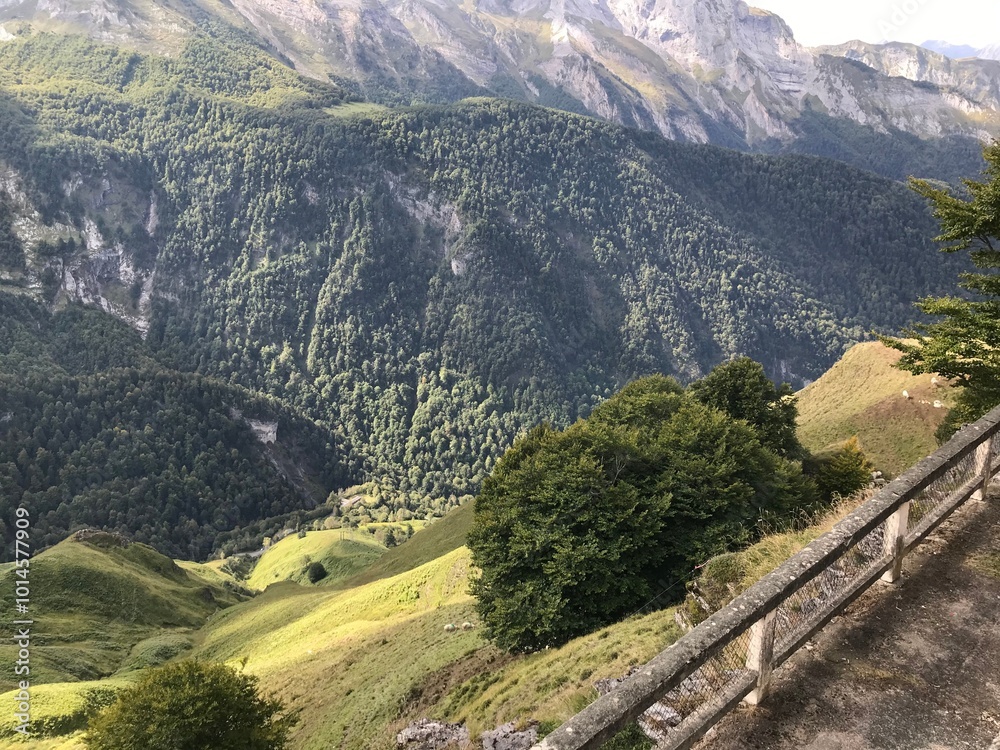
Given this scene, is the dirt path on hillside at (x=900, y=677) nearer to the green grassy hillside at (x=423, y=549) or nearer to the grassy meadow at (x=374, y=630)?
the grassy meadow at (x=374, y=630)

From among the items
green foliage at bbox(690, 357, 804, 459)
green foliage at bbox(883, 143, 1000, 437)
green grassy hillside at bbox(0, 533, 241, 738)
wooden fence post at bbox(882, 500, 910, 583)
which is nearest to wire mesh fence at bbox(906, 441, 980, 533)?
wooden fence post at bbox(882, 500, 910, 583)

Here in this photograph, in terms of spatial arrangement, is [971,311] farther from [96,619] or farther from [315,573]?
[315,573]

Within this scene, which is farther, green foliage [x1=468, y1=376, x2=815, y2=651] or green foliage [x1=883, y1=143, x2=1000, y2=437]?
green foliage [x1=468, y1=376, x2=815, y2=651]

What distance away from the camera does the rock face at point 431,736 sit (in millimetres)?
25094

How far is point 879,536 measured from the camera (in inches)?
536

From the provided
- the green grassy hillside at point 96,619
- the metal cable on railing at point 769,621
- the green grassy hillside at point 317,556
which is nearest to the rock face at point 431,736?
the metal cable on railing at point 769,621

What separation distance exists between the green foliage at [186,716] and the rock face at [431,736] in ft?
21.6

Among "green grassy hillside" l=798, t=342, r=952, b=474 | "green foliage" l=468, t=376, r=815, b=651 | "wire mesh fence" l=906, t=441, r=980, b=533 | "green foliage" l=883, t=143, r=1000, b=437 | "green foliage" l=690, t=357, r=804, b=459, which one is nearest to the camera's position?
"wire mesh fence" l=906, t=441, r=980, b=533

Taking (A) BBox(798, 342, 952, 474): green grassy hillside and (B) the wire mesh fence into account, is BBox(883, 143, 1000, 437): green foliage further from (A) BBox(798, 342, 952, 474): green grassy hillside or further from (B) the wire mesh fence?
(A) BBox(798, 342, 952, 474): green grassy hillside

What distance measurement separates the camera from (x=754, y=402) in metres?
60.5

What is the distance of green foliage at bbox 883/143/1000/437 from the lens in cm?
2589

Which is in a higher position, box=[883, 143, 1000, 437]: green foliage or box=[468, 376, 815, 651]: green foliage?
box=[883, 143, 1000, 437]: green foliage

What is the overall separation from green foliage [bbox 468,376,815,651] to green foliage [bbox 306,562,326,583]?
4108 inches

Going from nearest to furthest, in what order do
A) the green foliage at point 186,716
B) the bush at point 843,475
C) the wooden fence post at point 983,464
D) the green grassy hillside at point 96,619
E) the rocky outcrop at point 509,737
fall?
the wooden fence post at point 983,464, the rocky outcrop at point 509,737, the green foliage at point 186,716, the green grassy hillside at point 96,619, the bush at point 843,475
